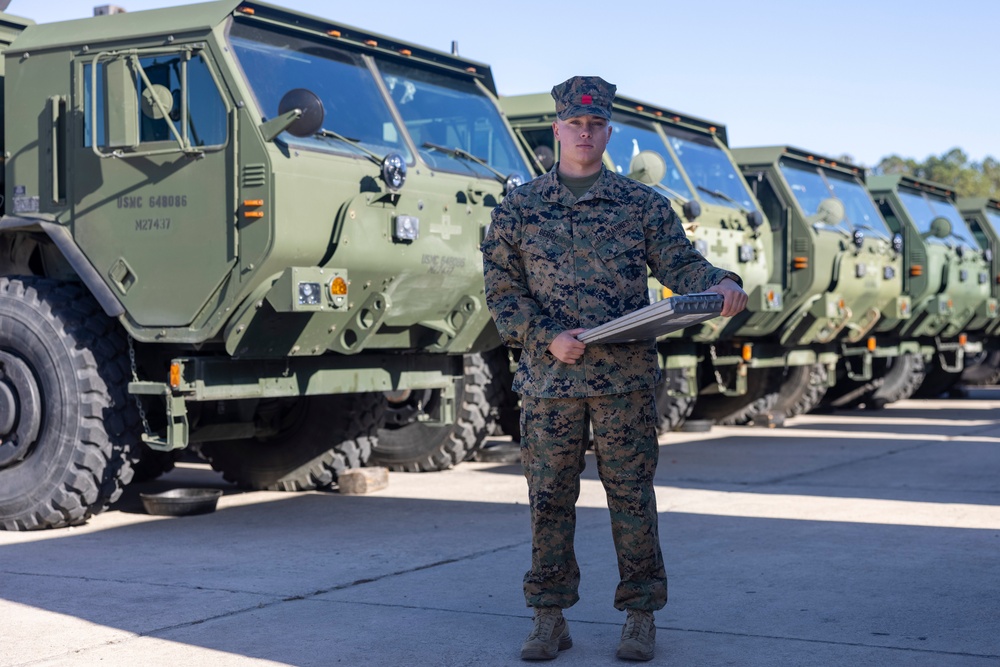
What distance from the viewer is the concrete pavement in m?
4.62

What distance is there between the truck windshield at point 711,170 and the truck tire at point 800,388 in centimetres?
330

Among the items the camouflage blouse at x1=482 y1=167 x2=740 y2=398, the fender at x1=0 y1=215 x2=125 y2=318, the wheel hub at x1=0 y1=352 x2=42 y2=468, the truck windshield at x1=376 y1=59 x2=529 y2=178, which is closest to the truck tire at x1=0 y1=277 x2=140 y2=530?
the wheel hub at x1=0 y1=352 x2=42 y2=468

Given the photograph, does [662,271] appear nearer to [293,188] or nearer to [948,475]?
[293,188]

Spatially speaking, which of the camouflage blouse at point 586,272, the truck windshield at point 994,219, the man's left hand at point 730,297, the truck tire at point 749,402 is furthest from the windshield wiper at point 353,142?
the truck windshield at point 994,219

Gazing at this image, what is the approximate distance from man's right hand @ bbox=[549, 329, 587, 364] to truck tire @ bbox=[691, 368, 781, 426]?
33.3 ft

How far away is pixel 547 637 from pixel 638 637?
11.1 inches

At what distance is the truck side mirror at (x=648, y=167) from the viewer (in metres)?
10.3

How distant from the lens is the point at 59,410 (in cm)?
718

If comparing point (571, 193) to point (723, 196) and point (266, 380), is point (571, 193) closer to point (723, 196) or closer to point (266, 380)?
point (266, 380)

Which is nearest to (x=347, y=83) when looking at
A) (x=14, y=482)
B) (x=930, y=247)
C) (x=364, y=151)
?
(x=364, y=151)

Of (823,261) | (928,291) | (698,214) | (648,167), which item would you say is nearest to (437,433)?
(648,167)

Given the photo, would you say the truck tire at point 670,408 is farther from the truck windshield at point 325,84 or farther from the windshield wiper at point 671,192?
the truck windshield at point 325,84

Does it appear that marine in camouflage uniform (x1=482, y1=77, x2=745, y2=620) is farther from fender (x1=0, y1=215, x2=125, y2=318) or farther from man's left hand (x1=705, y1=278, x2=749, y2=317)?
fender (x1=0, y1=215, x2=125, y2=318)

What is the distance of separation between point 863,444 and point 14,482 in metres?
7.58
